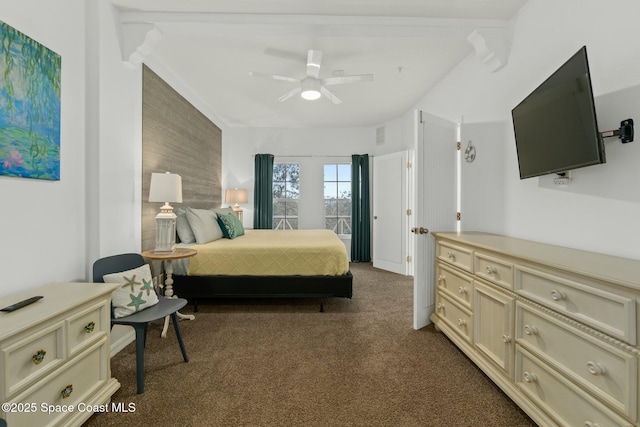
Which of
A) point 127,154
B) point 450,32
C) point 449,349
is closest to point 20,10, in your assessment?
point 127,154

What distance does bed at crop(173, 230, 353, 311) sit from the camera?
309cm

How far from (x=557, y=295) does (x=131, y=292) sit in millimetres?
2434

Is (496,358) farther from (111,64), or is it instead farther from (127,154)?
(111,64)

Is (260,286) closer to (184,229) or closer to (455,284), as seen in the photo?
(184,229)

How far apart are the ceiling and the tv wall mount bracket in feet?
4.60

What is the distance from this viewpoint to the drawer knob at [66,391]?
4.46 feet

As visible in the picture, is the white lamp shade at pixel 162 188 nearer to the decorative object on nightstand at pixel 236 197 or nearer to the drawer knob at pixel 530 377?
the decorative object on nightstand at pixel 236 197

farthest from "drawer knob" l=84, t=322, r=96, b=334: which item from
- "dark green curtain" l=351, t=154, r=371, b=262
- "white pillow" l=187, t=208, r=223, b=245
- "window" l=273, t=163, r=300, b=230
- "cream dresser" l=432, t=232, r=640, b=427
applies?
"dark green curtain" l=351, t=154, r=371, b=262

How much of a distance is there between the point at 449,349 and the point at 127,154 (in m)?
3.12

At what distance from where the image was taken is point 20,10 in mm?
1625

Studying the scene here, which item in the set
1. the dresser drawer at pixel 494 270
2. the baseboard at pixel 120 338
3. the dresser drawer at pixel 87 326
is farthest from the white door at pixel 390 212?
the dresser drawer at pixel 87 326

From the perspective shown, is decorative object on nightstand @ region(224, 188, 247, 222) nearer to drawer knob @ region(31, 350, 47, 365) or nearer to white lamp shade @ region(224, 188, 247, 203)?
white lamp shade @ region(224, 188, 247, 203)

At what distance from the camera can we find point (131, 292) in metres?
1.95

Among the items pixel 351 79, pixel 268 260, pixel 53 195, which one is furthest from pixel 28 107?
pixel 351 79
